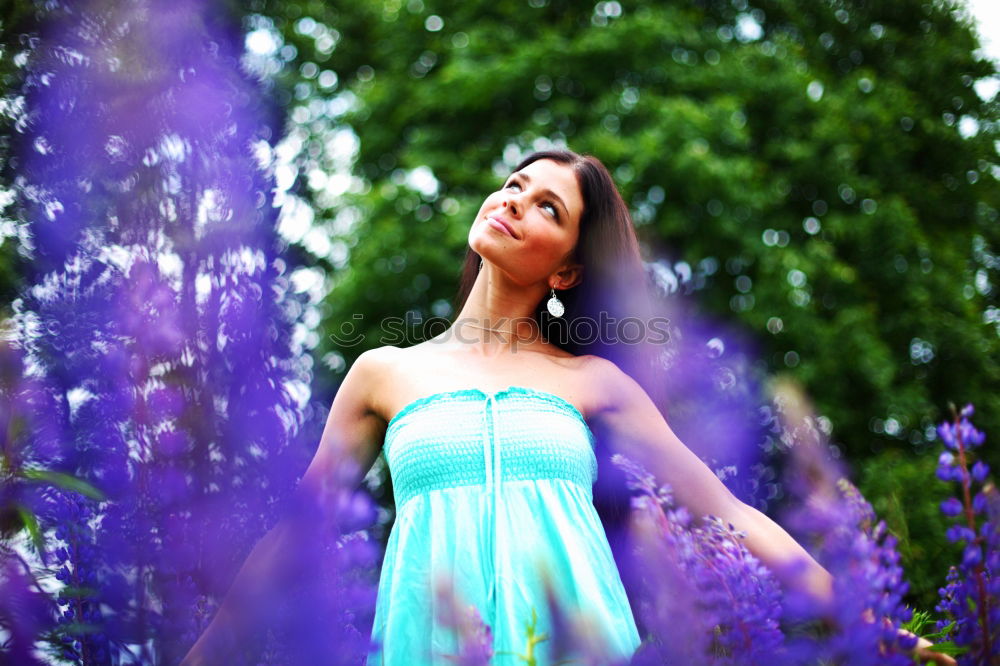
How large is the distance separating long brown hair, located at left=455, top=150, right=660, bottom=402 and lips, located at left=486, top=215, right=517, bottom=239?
0.30m

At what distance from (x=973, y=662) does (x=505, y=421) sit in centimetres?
136

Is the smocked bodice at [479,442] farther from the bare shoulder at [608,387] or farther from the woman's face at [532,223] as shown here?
the woman's face at [532,223]

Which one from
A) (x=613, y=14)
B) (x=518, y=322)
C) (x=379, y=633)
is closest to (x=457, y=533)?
(x=379, y=633)

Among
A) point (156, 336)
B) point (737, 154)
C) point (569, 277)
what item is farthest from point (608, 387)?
point (737, 154)

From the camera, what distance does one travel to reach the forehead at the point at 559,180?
2789 mm

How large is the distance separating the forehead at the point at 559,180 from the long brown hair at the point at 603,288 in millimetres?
23

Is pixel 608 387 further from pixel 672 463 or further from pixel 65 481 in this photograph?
pixel 65 481

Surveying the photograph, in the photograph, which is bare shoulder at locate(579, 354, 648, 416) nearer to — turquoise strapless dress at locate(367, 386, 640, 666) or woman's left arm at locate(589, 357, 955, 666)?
woman's left arm at locate(589, 357, 955, 666)

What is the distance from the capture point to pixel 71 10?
135 centimetres

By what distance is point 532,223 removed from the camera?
2686mm

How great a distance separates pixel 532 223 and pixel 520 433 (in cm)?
66

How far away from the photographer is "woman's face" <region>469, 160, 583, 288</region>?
8.64 feet

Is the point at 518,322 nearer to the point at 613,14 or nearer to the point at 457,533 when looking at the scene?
the point at 457,533

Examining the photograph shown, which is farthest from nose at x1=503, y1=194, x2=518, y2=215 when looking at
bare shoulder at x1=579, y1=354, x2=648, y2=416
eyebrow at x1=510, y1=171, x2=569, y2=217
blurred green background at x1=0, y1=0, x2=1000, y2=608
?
blurred green background at x1=0, y1=0, x2=1000, y2=608
